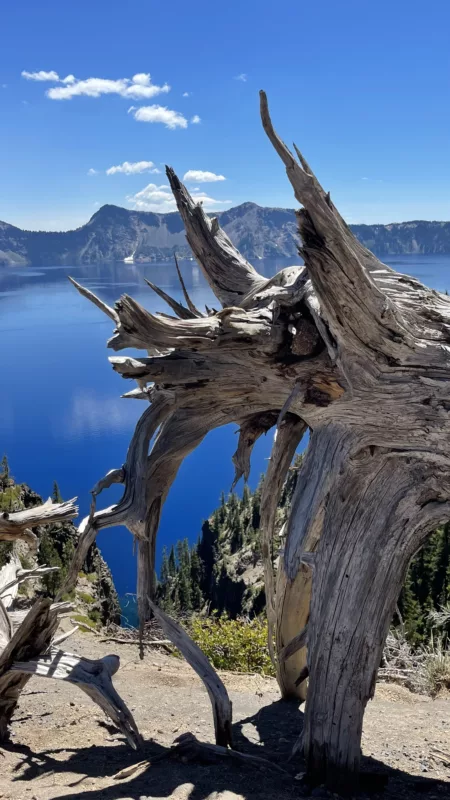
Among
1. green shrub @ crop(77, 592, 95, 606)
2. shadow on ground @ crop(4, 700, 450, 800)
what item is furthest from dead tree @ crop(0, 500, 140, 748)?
green shrub @ crop(77, 592, 95, 606)

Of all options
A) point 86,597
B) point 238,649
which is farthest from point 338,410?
point 86,597

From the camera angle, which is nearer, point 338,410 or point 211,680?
point 338,410

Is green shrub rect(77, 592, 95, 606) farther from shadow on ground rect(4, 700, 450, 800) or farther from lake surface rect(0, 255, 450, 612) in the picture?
lake surface rect(0, 255, 450, 612)

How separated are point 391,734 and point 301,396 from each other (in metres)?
3.35

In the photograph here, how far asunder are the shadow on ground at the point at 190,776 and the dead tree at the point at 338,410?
30cm

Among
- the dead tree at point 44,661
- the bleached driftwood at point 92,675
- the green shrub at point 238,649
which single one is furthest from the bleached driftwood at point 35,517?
the green shrub at point 238,649

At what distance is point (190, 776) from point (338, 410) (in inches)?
112

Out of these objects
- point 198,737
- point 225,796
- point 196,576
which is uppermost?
point 225,796

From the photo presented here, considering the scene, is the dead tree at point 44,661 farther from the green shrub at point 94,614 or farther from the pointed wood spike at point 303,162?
the green shrub at point 94,614

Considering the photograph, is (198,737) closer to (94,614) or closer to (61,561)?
(94,614)

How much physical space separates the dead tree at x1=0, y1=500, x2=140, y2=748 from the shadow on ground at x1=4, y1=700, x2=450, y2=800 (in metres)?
0.32

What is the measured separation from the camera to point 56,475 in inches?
3364

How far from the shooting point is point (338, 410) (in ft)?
16.0

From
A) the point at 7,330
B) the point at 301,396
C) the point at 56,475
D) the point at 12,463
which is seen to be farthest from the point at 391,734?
the point at 7,330
